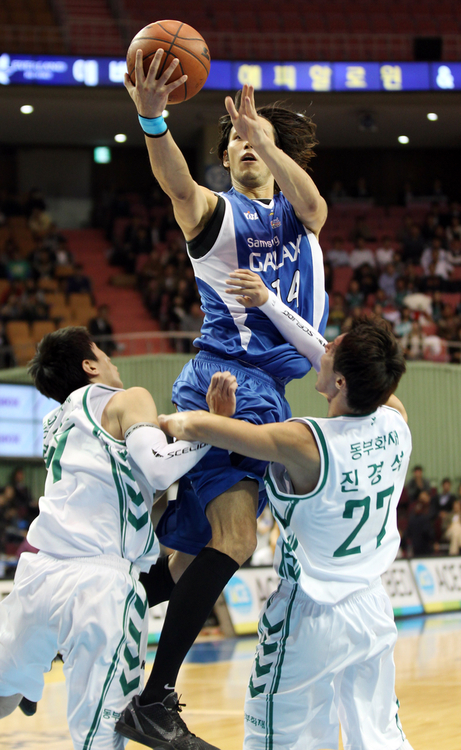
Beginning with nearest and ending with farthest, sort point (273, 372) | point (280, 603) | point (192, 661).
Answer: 1. point (280, 603)
2. point (273, 372)
3. point (192, 661)

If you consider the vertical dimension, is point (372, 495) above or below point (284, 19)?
below

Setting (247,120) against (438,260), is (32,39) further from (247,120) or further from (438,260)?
(247,120)

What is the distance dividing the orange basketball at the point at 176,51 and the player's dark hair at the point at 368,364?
1.31 metres

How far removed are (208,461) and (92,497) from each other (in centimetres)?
54

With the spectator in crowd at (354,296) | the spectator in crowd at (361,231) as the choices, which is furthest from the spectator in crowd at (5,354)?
the spectator in crowd at (361,231)

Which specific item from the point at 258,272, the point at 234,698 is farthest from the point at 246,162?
the point at 234,698

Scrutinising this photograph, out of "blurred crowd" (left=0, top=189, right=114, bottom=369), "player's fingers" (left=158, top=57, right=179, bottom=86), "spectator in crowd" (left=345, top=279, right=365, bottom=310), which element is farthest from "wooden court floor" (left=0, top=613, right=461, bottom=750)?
"spectator in crowd" (left=345, top=279, right=365, bottom=310)

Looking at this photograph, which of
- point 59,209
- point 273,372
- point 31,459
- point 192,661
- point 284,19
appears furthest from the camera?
point 59,209

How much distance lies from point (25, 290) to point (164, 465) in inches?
520

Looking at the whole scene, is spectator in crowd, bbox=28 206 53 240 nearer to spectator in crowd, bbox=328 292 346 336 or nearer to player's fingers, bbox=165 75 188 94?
spectator in crowd, bbox=328 292 346 336

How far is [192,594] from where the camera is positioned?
3.38 metres

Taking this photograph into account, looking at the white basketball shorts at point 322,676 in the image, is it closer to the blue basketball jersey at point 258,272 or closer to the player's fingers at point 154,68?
the blue basketball jersey at point 258,272

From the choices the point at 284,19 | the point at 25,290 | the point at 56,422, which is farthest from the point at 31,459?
the point at 284,19

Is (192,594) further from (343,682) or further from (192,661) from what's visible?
(192,661)
